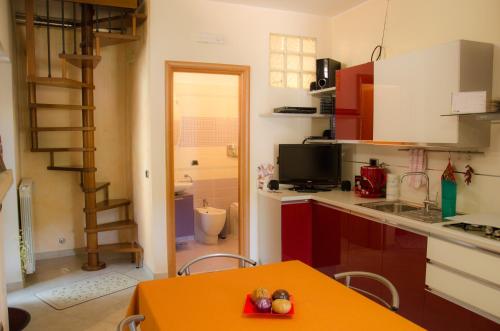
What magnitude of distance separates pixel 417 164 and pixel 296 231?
48.7 inches

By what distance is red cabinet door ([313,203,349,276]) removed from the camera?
3483mm

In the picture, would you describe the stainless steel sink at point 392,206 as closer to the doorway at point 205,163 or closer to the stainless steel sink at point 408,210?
the stainless steel sink at point 408,210

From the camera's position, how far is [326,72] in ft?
13.4

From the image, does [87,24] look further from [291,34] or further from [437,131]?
[437,131]

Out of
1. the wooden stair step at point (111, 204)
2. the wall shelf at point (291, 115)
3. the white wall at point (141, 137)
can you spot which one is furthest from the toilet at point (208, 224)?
the wall shelf at point (291, 115)

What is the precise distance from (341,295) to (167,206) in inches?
94.6

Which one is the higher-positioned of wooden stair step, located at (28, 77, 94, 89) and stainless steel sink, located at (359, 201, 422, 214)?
wooden stair step, located at (28, 77, 94, 89)

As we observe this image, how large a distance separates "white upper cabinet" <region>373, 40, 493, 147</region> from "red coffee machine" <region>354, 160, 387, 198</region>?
56 centimetres

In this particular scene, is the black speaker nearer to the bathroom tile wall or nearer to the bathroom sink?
the bathroom tile wall

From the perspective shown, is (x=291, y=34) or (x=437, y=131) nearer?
(x=437, y=131)

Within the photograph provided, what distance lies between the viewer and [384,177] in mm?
3719

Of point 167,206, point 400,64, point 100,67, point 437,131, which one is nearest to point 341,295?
point 437,131

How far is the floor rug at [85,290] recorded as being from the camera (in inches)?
139

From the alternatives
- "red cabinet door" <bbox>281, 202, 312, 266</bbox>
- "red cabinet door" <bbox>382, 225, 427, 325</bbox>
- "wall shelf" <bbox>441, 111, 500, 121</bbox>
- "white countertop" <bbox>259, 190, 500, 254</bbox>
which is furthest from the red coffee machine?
"wall shelf" <bbox>441, 111, 500, 121</bbox>
